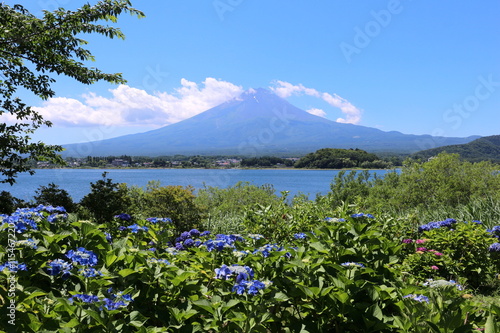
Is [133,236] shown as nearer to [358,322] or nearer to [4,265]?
[4,265]

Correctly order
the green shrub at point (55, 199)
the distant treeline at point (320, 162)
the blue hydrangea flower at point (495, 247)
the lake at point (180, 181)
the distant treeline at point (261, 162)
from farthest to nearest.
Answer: the distant treeline at point (261, 162)
the distant treeline at point (320, 162)
the lake at point (180, 181)
the green shrub at point (55, 199)
the blue hydrangea flower at point (495, 247)

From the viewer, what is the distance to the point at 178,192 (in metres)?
8.55

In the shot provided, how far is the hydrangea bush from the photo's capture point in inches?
76.4

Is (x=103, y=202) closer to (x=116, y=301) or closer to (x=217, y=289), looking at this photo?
(x=217, y=289)

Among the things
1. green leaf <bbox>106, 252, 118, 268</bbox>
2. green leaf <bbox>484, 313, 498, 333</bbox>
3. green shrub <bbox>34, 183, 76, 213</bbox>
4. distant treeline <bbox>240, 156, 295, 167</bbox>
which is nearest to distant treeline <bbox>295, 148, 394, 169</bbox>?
distant treeline <bbox>240, 156, 295, 167</bbox>

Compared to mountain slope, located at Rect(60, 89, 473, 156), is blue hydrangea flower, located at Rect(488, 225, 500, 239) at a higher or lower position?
lower

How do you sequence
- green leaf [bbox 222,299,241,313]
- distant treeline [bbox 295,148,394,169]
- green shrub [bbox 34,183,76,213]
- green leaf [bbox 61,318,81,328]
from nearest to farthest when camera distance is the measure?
green leaf [bbox 61,318,81,328], green leaf [bbox 222,299,241,313], green shrub [bbox 34,183,76,213], distant treeline [bbox 295,148,394,169]

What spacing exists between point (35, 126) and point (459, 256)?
9353 mm

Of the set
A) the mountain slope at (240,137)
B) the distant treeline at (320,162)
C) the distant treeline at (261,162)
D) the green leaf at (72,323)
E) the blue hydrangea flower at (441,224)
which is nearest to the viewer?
the green leaf at (72,323)

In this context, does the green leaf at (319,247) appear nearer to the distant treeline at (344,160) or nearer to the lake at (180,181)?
the lake at (180,181)

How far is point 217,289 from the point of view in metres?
2.42

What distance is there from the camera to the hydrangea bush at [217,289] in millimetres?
1941

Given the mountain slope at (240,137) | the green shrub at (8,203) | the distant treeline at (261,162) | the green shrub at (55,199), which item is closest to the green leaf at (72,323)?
the green shrub at (55,199)

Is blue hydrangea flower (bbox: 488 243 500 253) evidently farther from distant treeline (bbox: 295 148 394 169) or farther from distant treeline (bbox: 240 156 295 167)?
distant treeline (bbox: 240 156 295 167)
